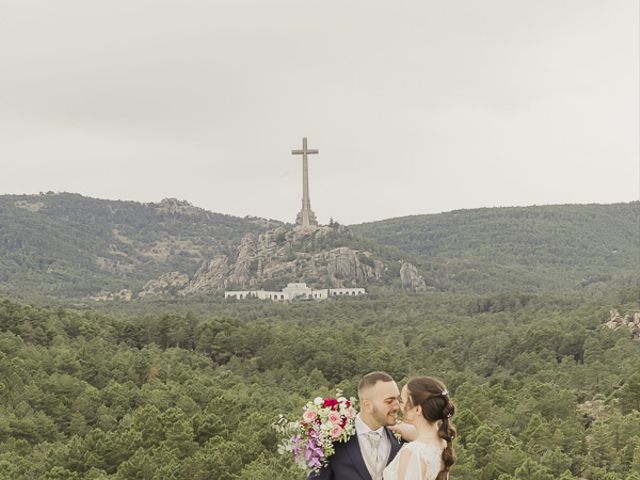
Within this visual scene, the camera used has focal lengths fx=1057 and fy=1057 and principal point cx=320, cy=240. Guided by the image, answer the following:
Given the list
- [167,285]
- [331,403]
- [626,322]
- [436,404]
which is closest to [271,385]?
[626,322]

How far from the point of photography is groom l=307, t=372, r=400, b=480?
8938 mm

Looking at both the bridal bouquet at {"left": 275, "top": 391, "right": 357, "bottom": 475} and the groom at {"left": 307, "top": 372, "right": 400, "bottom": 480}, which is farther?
the bridal bouquet at {"left": 275, "top": 391, "right": 357, "bottom": 475}

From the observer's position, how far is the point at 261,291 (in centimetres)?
12588

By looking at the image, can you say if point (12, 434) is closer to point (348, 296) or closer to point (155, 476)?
point (155, 476)

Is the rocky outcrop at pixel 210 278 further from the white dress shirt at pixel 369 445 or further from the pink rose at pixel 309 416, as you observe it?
the white dress shirt at pixel 369 445

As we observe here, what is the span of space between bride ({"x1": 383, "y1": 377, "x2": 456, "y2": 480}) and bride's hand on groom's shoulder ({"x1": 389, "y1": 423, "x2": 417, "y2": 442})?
1.08 ft

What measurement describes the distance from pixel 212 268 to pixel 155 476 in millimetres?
115286

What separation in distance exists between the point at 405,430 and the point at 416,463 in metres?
0.67

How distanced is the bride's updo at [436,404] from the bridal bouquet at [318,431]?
36.9 inches

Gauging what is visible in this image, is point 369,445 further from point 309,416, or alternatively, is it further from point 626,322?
point 626,322

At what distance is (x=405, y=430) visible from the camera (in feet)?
29.9

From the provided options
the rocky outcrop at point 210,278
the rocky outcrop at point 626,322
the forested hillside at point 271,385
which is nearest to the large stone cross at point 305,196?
the rocky outcrop at point 210,278

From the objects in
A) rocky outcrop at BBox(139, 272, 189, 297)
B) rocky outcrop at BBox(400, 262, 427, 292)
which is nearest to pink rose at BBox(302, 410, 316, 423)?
rocky outcrop at BBox(400, 262, 427, 292)

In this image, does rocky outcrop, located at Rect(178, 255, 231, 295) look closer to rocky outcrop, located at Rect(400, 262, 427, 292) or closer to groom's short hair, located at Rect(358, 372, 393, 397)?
rocky outcrop, located at Rect(400, 262, 427, 292)
